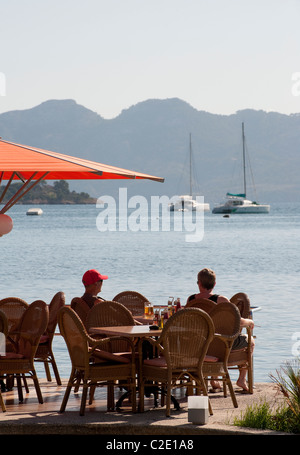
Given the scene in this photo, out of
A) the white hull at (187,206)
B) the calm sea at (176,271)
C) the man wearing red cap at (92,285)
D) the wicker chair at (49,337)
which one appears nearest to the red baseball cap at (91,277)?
the man wearing red cap at (92,285)

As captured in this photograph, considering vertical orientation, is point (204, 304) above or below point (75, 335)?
above

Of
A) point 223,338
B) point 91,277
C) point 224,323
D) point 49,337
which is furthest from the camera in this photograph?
point 49,337

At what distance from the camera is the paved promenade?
240 inches

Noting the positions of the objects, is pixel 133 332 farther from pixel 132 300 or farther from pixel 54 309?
pixel 132 300

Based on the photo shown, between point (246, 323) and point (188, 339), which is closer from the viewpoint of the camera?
point (188, 339)

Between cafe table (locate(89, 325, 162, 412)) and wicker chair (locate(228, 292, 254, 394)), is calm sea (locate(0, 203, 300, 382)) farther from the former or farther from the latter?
cafe table (locate(89, 325, 162, 412))

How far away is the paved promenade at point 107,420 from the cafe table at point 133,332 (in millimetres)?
463

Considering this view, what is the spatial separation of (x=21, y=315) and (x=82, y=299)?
0.99 m

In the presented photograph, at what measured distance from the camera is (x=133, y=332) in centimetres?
674

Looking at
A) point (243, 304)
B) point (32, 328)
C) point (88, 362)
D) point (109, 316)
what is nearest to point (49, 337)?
point (32, 328)

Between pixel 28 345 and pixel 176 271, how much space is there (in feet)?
100

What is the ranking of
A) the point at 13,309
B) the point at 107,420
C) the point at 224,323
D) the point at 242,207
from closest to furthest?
the point at 107,420 < the point at 224,323 < the point at 13,309 < the point at 242,207

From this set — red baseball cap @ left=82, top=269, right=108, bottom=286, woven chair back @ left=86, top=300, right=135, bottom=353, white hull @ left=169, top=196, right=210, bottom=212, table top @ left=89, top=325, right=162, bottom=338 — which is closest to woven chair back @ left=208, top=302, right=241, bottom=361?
table top @ left=89, top=325, right=162, bottom=338

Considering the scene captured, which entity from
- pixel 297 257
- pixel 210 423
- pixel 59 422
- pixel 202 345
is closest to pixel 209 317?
pixel 202 345
